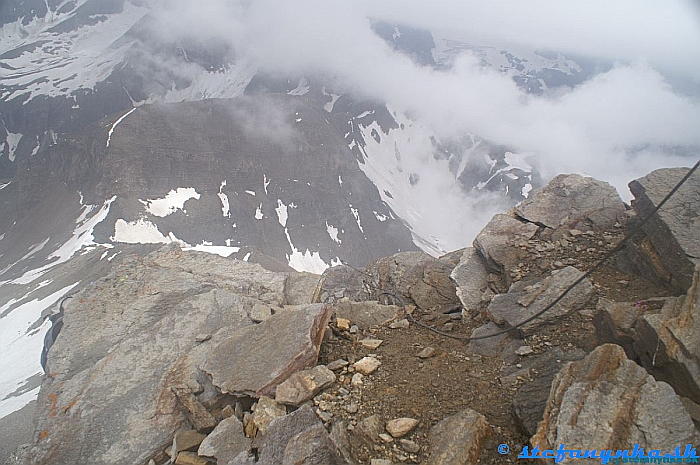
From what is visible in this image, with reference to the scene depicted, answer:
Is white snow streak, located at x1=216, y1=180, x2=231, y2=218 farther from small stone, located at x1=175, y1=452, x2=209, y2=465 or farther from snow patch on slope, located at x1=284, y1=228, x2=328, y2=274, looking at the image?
small stone, located at x1=175, y1=452, x2=209, y2=465

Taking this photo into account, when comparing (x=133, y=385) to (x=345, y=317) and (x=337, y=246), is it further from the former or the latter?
(x=337, y=246)

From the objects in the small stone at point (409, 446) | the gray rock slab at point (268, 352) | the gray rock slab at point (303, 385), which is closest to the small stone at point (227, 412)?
the gray rock slab at point (268, 352)

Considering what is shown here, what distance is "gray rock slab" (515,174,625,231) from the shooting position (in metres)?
A: 10.9

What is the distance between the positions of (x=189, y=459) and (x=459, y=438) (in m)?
4.20

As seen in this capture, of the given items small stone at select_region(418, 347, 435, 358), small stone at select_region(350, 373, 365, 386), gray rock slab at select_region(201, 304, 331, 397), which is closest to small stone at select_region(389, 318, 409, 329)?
small stone at select_region(418, 347, 435, 358)

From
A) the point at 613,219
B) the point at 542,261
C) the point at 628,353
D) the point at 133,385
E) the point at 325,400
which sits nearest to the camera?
the point at 628,353

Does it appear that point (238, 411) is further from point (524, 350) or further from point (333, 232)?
point (333, 232)

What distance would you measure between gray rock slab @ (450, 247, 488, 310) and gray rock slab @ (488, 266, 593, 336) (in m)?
1.24

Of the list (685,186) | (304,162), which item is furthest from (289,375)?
(304,162)

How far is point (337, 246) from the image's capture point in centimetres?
15700

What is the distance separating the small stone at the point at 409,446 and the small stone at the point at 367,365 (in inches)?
76.2

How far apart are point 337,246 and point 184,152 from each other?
2659 inches

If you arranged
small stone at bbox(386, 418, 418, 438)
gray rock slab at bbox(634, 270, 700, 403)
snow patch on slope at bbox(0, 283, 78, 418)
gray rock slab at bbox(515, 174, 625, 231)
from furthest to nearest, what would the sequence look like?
1. snow patch on slope at bbox(0, 283, 78, 418)
2. gray rock slab at bbox(515, 174, 625, 231)
3. small stone at bbox(386, 418, 418, 438)
4. gray rock slab at bbox(634, 270, 700, 403)

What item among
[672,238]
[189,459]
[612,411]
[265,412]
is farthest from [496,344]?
[189,459]
